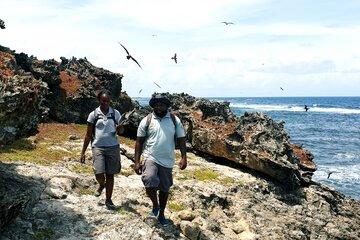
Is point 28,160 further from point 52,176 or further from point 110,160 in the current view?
point 110,160

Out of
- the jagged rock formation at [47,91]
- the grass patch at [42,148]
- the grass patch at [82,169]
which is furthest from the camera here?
the grass patch at [42,148]

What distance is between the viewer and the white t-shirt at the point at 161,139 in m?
10.1

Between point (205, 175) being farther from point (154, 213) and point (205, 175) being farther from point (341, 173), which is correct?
point (341, 173)

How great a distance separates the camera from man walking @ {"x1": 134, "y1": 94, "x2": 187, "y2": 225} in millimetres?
10094

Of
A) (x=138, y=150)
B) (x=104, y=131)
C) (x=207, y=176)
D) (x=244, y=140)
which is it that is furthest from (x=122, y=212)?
(x=244, y=140)

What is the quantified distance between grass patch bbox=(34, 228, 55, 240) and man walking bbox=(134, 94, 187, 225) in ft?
6.90

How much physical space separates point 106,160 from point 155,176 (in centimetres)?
147

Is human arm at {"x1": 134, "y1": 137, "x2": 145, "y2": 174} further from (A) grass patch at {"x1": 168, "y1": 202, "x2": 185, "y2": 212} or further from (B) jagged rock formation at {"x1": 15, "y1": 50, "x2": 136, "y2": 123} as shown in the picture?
(B) jagged rock formation at {"x1": 15, "y1": 50, "x2": 136, "y2": 123}

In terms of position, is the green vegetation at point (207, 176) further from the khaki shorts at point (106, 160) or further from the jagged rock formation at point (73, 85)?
the jagged rock formation at point (73, 85)

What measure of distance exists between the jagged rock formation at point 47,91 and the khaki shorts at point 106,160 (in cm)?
243

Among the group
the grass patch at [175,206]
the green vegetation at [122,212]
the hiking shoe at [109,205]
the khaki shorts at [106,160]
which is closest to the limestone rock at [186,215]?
the grass patch at [175,206]

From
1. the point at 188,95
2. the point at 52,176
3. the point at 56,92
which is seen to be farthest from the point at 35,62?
the point at 52,176

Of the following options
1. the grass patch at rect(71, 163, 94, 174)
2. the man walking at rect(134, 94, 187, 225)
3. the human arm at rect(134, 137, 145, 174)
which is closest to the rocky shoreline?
the grass patch at rect(71, 163, 94, 174)

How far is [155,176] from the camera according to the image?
10094 millimetres
